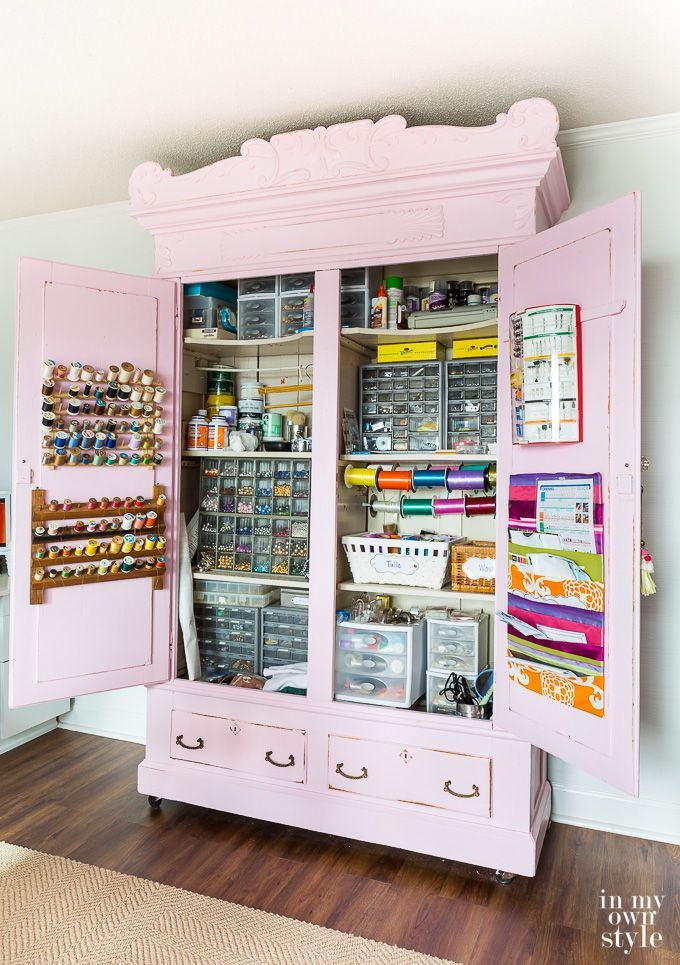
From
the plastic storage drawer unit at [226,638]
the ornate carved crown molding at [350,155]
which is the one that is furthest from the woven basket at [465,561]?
the ornate carved crown molding at [350,155]

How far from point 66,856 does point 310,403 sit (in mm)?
1933

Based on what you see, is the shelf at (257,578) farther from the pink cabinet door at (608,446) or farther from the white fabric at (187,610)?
the pink cabinet door at (608,446)

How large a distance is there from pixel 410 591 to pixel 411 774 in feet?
2.08

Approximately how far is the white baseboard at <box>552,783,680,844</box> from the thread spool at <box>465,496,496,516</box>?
1.15 meters

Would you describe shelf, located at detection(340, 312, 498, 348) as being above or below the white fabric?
above

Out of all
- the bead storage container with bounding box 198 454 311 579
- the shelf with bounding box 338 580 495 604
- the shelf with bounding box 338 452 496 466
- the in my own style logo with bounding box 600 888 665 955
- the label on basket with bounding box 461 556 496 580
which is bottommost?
the in my own style logo with bounding box 600 888 665 955

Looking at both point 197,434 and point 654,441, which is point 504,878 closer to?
point 654,441

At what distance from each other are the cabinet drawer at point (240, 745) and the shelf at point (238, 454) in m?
1.01

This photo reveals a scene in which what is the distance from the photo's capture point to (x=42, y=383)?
239 centimetres

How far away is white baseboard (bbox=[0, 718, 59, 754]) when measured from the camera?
325 cm

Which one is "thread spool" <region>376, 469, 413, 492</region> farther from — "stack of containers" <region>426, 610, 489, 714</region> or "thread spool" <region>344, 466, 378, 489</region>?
"stack of containers" <region>426, 610, 489, 714</region>

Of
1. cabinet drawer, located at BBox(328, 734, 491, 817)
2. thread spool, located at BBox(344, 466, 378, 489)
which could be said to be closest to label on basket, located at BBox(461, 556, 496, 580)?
thread spool, located at BBox(344, 466, 378, 489)

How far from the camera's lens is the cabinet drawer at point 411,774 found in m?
2.24

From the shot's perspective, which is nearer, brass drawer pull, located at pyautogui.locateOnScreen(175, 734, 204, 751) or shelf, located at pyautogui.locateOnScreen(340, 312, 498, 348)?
shelf, located at pyautogui.locateOnScreen(340, 312, 498, 348)
